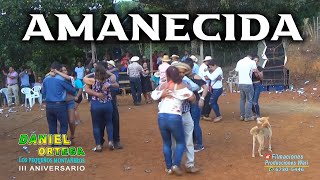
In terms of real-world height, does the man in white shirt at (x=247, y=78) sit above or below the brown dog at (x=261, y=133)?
above

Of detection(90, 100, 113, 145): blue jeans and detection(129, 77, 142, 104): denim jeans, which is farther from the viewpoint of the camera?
detection(129, 77, 142, 104): denim jeans

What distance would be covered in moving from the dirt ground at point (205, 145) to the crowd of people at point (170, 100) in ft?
0.98

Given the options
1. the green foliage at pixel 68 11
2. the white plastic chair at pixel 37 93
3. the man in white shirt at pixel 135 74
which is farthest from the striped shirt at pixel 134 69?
the white plastic chair at pixel 37 93

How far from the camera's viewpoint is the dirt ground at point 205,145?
6.91m

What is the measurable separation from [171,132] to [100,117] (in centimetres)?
195

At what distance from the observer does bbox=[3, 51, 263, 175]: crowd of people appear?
648 centimetres

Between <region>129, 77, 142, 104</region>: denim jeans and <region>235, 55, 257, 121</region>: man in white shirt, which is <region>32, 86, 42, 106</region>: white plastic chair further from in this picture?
<region>235, 55, 257, 121</region>: man in white shirt

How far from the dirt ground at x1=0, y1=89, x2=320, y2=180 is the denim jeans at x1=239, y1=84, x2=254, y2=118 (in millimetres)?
285

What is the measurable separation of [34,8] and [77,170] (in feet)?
38.3

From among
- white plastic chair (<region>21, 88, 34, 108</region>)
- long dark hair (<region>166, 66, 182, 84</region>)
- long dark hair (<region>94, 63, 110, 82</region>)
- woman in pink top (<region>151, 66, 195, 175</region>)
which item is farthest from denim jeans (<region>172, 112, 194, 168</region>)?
white plastic chair (<region>21, 88, 34, 108</region>)

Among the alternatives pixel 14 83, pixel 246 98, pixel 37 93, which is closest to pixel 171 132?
pixel 246 98

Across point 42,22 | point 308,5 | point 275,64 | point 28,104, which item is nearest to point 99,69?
point 42,22

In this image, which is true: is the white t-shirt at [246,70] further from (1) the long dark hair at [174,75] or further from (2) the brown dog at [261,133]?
(1) the long dark hair at [174,75]

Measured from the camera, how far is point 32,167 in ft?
24.7
